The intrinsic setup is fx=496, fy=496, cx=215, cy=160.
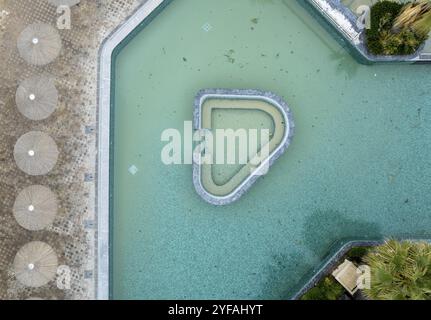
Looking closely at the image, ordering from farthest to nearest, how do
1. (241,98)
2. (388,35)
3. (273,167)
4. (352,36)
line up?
1. (273,167)
2. (241,98)
3. (352,36)
4. (388,35)

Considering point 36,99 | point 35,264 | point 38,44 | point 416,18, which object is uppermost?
point 416,18

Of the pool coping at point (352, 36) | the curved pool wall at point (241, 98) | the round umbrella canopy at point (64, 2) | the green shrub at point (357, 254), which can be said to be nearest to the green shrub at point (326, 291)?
the green shrub at point (357, 254)

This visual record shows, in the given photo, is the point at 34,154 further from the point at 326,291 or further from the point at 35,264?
the point at 326,291

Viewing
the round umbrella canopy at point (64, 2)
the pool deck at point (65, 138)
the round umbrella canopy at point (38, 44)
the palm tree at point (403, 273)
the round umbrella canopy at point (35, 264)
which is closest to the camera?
the palm tree at point (403, 273)

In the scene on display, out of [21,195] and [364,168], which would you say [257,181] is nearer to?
[364,168]

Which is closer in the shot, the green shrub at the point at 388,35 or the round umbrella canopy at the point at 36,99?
the round umbrella canopy at the point at 36,99

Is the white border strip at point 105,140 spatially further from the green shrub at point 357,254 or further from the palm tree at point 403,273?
the palm tree at point 403,273

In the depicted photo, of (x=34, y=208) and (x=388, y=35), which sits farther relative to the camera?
(x=388, y=35)

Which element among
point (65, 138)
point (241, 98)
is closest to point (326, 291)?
point (241, 98)
